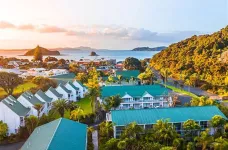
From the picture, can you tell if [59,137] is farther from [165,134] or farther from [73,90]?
[73,90]

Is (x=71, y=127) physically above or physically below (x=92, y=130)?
above

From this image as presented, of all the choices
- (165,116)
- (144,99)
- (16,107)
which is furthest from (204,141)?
(16,107)

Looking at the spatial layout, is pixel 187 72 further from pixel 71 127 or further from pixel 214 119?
pixel 71 127

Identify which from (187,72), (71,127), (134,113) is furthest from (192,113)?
(187,72)

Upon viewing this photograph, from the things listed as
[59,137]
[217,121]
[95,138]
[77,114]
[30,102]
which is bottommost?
[95,138]

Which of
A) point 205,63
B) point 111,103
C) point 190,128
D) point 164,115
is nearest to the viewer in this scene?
point 190,128
